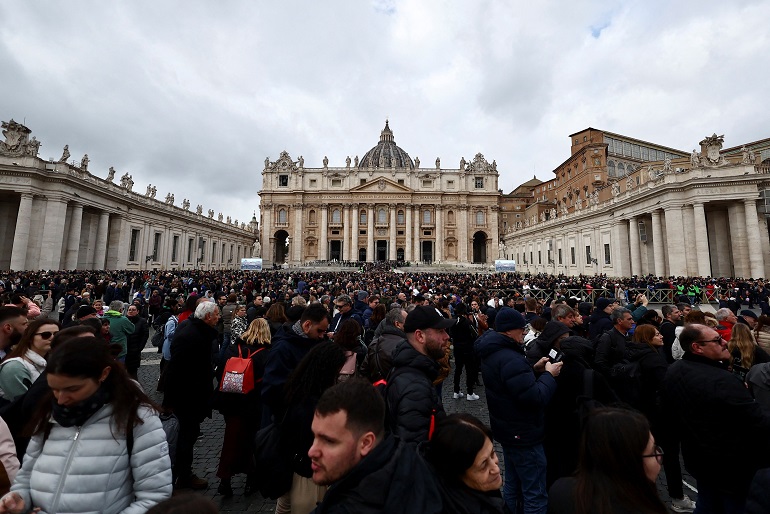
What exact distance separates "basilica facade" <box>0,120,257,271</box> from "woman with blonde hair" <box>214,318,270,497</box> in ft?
87.3

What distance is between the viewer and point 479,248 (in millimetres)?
60625

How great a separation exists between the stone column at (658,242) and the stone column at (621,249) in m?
2.85

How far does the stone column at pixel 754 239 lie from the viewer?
19.6 meters

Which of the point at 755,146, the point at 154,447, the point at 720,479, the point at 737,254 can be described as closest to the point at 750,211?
the point at 737,254

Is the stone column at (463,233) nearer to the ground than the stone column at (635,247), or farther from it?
farther from it

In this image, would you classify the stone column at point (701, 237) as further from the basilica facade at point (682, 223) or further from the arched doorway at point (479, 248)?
the arched doorway at point (479, 248)

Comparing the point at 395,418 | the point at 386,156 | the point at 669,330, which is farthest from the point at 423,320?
the point at 386,156

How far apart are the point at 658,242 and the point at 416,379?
26.8 meters

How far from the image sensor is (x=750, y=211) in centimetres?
1986

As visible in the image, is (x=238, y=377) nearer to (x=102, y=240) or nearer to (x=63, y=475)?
(x=63, y=475)

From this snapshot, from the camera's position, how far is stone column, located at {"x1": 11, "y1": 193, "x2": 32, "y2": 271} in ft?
69.1

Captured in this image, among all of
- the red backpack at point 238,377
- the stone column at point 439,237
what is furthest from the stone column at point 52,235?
the stone column at point 439,237

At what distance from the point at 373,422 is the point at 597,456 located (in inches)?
36.0

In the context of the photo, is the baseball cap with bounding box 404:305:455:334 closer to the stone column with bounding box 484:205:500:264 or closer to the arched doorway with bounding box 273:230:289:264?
the stone column with bounding box 484:205:500:264
